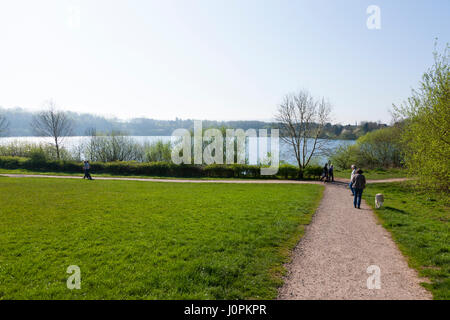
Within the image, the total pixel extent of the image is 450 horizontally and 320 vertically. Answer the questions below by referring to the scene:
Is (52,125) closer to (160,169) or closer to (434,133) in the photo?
(160,169)

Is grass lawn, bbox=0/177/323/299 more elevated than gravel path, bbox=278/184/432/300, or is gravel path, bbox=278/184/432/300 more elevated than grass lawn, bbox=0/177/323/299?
grass lawn, bbox=0/177/323/299

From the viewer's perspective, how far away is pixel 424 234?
302 inches

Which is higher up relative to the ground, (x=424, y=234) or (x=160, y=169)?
(x=160, y=169)

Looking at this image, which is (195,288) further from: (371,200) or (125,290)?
(371,200)

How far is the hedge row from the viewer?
26141 mm

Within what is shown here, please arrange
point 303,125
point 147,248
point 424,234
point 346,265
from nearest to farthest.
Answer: point 346,265 < point 147,248 < point 424,234 < point 303,125

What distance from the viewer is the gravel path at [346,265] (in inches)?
180

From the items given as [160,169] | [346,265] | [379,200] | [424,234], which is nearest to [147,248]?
[346,265]

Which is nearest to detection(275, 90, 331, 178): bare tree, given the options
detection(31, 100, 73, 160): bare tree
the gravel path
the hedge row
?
the hedge row

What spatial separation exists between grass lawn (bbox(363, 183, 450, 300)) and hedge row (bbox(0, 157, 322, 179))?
12.3m

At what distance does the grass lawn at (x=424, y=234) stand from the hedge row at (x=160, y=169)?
40.4 ft

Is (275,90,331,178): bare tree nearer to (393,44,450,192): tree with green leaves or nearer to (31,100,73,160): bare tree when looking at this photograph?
(393,44,450,192): tree with green leaves

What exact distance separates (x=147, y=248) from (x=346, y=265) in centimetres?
495

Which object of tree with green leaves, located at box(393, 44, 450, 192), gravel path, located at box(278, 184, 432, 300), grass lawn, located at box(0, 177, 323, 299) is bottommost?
gravel path, located at box(278, 184, 432, 300)
